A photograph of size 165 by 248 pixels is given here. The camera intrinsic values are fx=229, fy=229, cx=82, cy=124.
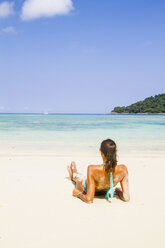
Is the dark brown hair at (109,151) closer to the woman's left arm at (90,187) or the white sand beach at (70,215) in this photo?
the woman's left arm at (90,187)

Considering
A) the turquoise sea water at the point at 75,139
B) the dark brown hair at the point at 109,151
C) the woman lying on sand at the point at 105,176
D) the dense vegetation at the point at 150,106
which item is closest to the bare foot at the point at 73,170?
the woman lying on sand at the point at 105,176

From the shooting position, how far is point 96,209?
139 inches

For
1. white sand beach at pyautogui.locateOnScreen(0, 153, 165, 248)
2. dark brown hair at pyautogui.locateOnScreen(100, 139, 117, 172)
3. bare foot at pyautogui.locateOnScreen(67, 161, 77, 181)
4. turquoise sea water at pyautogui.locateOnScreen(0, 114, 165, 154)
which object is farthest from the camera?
turquoise sea water at pyautogui.locateOnScreen(0, 114, 165, 154)

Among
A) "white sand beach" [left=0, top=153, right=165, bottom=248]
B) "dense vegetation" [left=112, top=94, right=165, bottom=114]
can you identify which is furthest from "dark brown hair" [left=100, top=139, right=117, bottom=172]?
"dense vegetation" [left=112, top=94, right=165, bottom=114]

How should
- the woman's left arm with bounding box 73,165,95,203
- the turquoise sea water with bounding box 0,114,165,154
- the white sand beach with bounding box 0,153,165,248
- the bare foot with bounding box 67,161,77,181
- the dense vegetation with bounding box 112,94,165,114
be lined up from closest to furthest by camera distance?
the white sand beach with bounding box 0,153,165,248 < the woman's left arm with bounding box 73,165,95,203 < the bare foot with bounding box 67,161,77,181 < the turquoise sea water with bounding box 0,114,165,154 < the dense vegetation with bounding box 112,94,165,114

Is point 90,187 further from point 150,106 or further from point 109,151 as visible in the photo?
point 150,106

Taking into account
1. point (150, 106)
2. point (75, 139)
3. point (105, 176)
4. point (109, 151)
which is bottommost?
point (75, 139)

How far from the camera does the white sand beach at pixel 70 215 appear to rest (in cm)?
268

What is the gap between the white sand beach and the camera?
8.80ft

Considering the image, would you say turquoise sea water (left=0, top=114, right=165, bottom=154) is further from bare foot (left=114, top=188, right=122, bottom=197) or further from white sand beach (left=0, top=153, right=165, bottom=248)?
bare foot (left=114, top=188, right=122, bottom=197)

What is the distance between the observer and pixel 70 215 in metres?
3.33

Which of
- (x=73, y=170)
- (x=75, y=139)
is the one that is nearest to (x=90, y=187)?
(x=73, y=170)

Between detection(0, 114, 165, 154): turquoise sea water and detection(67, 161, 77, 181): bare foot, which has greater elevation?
detection(67, 161, 77, 181): bare foot

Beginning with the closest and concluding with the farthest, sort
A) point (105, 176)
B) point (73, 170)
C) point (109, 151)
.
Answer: point (109, 151) → point (105, 176) → point (73, 170)
